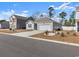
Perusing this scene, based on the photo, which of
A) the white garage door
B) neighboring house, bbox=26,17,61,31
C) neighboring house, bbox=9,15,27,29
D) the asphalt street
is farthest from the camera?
neighboring house, bbox=9,15,27,29

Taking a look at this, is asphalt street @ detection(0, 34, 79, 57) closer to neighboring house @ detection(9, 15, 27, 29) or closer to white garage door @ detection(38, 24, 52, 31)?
white garage door @ detection(38, 24, 52, 31)

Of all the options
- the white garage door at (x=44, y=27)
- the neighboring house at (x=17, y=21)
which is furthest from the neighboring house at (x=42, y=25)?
the neighboring house at (x=17, y=21)

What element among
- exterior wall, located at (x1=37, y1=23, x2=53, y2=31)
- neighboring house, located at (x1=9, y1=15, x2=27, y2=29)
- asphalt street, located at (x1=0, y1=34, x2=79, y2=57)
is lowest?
asphalt street, located at (x1=0, y1=34, x2=79, y2=57)

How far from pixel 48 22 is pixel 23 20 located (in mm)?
13936

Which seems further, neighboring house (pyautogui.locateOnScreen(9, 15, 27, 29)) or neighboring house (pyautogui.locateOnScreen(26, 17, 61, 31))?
neighboring house (pyautogui.locateOnScreen(9, 15, 27, 29))

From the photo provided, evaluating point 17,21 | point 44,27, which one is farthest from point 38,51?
point 17,21

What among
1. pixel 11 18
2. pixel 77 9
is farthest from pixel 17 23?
pixel 77 9

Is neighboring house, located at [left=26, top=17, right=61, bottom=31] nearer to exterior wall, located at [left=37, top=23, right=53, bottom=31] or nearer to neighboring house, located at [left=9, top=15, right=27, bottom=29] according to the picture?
exterior wall, located at [left=37, top=23, right=53, bottom=31]

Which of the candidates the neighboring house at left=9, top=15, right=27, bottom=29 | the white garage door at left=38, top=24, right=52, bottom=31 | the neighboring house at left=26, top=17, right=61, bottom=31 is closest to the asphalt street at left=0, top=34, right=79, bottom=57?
the neighboring house at left=26, top=17, right=61, bottom=31

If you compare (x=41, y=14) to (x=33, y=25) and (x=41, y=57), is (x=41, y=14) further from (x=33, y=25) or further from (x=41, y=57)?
(x=41, y=57)

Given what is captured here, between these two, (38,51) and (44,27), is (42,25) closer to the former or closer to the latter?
(44,27)

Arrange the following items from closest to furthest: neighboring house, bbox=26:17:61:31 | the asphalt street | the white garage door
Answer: the asphalt street < the white garage door < neighboring house, bbox=26:17:61:31

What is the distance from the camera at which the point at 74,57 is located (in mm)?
11242

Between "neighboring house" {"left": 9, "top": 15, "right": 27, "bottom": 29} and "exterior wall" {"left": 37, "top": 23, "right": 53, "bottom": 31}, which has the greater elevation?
"neighboring house" {"left": 9, "top": 15, "right": 27, "bottom": 29}
